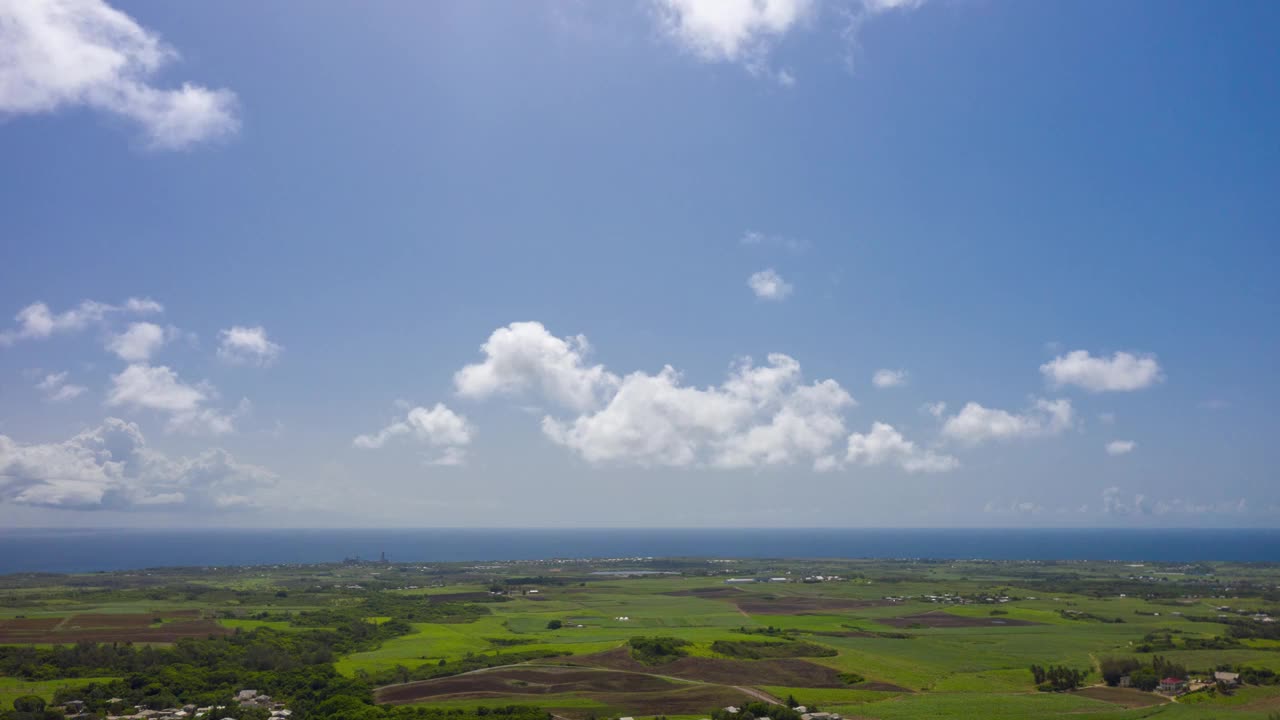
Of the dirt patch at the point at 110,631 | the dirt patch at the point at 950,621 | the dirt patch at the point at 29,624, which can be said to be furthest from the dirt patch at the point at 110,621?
the dirt patch at the point at 950,621

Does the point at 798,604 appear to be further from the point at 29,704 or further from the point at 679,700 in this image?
the point at 29,704

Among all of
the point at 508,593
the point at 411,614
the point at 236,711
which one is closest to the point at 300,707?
the point at 236,711

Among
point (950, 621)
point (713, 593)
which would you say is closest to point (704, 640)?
point (950, 621)

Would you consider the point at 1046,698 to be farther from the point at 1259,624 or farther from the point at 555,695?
the point at 1259,624

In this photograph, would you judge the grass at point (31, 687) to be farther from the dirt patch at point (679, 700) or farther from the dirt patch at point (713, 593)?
the dirt patch at point (713, 593)

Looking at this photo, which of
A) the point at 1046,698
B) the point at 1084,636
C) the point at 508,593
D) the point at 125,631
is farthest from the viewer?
the point at 508,593

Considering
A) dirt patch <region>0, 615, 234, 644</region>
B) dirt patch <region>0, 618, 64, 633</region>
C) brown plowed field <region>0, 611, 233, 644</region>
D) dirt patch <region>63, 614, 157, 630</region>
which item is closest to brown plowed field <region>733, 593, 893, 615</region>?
dirt patch <region>0, 615, 234, 644</region>
